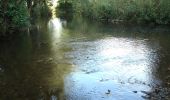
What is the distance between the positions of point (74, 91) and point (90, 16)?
38.5 m

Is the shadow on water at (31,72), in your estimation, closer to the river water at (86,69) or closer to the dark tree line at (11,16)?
the river water at (86,69)

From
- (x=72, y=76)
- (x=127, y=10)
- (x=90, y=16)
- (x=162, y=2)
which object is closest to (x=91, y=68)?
(x=72, y=76)

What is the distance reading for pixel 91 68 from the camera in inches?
604

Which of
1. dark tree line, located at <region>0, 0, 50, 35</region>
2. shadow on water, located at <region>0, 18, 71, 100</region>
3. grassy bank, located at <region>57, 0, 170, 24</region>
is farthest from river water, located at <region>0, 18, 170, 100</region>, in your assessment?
grassy bank, located at <region>57, 0, 170, 24</region>

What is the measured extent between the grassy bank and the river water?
977 cm

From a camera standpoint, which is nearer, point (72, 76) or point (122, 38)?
point (72, 76)

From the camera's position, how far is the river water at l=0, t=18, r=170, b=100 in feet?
38.8

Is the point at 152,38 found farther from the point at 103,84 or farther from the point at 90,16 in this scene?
the point at 90,16

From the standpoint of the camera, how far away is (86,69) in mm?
15164

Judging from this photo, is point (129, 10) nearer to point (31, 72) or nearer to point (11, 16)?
point (11, 16)

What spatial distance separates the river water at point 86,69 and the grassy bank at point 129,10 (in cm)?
977

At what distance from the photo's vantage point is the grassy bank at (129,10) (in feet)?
110

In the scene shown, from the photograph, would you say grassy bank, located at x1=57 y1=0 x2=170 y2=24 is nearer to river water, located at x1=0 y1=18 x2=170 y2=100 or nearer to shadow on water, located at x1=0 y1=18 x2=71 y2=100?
river water, located at x1=0 y1=18 x2=170 y2=100

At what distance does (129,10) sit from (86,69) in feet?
76.4
